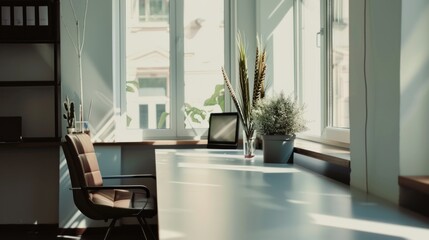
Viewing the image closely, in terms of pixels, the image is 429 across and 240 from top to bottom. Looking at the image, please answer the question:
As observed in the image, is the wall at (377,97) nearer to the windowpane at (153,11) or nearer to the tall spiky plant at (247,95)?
the tall spiky plant at (247,95)

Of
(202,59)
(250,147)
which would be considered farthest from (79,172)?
(202,59)

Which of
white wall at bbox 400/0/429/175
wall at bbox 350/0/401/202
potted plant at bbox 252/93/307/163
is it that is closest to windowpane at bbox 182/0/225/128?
potted plant at bbox 252/93/307/163

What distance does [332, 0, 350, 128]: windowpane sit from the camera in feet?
10.8

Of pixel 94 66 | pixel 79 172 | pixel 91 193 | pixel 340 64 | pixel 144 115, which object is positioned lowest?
pixel 91 193

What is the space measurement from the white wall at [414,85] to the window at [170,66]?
331 cm

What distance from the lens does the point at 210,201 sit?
5.67 feet

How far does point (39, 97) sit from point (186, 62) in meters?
1.39

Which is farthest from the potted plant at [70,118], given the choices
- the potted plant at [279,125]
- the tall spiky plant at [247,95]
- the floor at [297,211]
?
the floor at [297,211]

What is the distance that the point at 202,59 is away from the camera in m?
4.94

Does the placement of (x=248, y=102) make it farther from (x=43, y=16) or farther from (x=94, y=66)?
(x=43, y=16)

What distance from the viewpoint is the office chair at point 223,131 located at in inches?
167

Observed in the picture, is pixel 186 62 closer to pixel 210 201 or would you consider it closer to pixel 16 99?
pixel 16 99

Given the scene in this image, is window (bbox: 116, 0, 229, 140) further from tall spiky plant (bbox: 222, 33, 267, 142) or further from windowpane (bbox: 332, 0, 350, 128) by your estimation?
windowpane (bbox: 332, 0, 350, 128)

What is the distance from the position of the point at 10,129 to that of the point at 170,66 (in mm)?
1542
